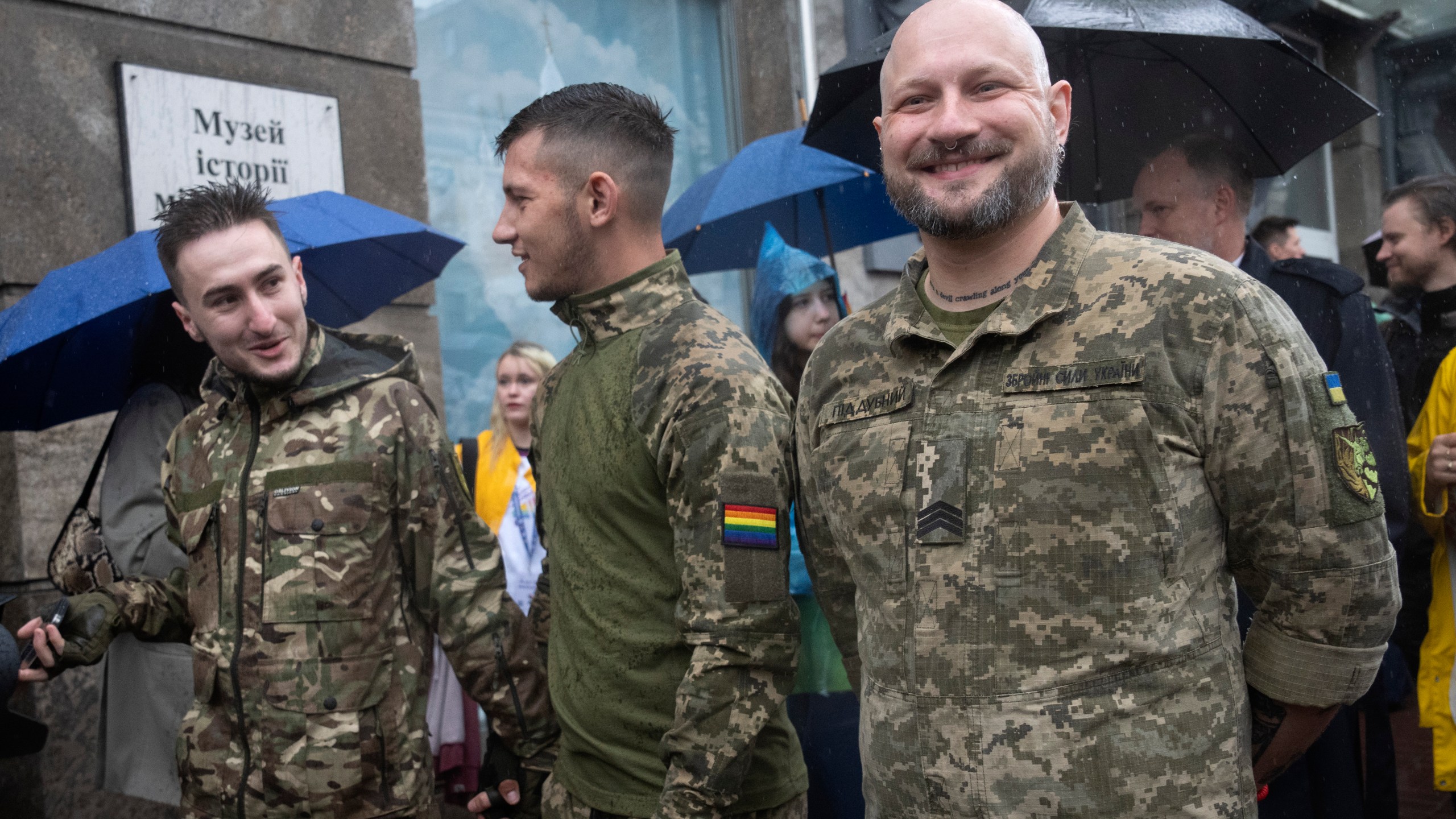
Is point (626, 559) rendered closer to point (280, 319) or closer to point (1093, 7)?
point (280, 319)

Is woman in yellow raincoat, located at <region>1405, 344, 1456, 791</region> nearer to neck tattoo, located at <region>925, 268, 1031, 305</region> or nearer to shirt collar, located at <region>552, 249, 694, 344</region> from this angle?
neck tattoo, located at <region>925, 268, 1031, 305</region>

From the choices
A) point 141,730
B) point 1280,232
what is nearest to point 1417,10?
point 1280,232

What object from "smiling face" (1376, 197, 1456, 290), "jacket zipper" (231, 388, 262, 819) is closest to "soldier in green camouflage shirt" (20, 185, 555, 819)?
"jacket zipper" (231, 388, 262, 819)

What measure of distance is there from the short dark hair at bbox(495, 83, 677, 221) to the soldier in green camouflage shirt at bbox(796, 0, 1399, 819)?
852 mm

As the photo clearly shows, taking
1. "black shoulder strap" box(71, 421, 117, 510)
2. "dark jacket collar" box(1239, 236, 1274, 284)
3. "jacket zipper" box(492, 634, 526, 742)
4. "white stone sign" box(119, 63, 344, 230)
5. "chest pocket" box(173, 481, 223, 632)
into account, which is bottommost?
"jacket zipper" box(492, 634, 526, 742)

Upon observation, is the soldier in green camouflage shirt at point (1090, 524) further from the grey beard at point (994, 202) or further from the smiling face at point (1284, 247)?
the smiling face at point (1284, 247)

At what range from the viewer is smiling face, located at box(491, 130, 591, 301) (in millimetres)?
2496

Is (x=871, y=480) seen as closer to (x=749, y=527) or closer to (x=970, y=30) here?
(x=749, y=527)

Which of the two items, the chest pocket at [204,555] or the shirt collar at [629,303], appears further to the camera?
the chest pocket at [204,555]

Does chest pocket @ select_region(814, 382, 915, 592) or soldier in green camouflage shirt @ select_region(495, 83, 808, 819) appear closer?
chest pocket @ select_region(814, 382, 915, 592)

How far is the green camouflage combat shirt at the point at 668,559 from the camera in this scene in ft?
6.78

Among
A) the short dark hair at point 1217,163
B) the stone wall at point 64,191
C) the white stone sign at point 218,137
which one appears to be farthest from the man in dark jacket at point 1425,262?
the stone wall at point 64,191

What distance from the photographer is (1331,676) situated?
174 centimetres

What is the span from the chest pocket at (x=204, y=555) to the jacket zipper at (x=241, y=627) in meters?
0.08
